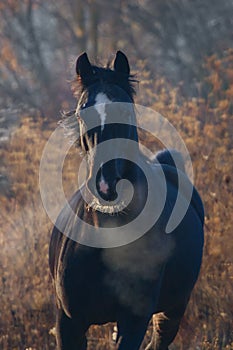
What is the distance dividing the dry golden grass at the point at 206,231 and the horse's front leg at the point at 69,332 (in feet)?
8.32

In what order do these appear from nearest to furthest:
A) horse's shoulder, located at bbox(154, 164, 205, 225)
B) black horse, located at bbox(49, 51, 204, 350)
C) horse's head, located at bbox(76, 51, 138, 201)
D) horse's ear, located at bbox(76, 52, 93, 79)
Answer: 1. horse's head, located at bbox(76, 51, 138, 201)
2. black horse, located at bbox(49, 51, 204, 350)
3. horse's ear, located at bbox(76, 52, 93, 79)
4. horse's shoulder, located at bbox(154, 164, 205, 225)

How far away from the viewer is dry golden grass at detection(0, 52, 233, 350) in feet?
22.5

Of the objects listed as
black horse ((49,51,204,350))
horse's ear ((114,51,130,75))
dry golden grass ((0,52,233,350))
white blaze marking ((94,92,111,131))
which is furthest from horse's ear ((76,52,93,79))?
dry golden grass ((0,52,233,350))

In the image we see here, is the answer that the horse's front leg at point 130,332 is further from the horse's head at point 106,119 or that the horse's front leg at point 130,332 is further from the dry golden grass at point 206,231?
the dry golden grass at point 206,231

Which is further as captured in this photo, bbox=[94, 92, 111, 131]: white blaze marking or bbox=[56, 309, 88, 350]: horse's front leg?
bbox=[56, 309, 88, 350]: horse's front leg

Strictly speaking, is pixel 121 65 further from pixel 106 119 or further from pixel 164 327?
pixel 164 327

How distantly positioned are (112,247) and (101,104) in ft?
2.83

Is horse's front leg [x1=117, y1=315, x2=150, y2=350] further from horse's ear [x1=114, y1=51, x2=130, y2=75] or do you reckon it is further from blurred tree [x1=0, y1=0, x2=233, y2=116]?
blurred tree [x1=0, y1=0, x2=233, y2=116]

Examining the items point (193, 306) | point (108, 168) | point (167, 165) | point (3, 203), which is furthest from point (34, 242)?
point (108, 168)

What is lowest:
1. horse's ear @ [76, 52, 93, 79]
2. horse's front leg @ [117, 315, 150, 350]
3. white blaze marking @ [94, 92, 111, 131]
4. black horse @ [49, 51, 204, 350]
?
horse's front leg @ [117, 315, 150, 350]

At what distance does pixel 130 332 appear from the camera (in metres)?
3.92

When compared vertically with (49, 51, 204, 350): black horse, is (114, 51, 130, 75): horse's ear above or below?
above

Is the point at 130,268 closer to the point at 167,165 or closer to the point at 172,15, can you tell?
the point at 167,165

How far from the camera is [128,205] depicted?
3787 millimetres
